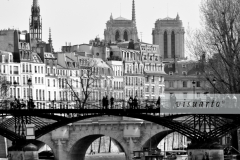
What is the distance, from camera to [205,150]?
67438 millimetres

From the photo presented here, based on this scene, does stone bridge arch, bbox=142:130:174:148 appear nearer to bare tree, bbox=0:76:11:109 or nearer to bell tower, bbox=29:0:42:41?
bare tree, bbox=0:76:11:109

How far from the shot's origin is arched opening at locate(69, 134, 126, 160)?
95.2 meters

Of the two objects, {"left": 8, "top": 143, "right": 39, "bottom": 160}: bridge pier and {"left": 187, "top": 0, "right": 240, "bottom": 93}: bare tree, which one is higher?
{"left": 187, "top": 0, "right": 240, "bottom": 93}: bare tree

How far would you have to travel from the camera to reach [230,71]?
2844 inches

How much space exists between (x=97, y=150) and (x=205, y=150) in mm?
61696

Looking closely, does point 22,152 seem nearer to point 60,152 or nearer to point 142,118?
point 142,118

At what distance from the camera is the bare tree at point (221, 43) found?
238ft

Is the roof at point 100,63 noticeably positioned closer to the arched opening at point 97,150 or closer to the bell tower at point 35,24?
the arched opening at point 97,150

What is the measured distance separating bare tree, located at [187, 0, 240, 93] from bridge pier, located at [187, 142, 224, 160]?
545cm

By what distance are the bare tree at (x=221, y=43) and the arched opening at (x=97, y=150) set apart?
22.1 metres

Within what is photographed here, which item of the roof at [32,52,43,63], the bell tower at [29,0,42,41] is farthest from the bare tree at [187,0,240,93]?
the bell tower at [29,0,42,41]

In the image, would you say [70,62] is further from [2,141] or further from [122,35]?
[122,35]

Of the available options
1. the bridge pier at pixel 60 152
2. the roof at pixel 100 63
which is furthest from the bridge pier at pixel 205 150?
the roof at pixel 100 63

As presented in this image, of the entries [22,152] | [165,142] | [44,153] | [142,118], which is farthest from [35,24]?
[142,118]
